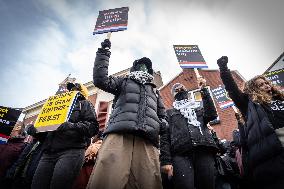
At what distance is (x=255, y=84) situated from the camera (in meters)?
3.41

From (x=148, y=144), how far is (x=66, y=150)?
124 centimetres

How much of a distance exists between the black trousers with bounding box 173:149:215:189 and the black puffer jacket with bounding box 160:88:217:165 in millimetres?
112

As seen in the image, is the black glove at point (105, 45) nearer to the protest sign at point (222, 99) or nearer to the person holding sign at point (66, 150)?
the person holding sign at point (66, 150)

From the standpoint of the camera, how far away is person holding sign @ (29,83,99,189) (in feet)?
10.4

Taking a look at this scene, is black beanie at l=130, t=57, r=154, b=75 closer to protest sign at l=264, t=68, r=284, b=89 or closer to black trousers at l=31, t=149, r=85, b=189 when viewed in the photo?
black trousers at l=31, t=149, r=85, b=189

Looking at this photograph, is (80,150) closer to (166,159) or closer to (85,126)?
(85,126)

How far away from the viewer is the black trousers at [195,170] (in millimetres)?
3340

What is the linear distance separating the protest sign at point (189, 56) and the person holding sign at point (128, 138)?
6911mm

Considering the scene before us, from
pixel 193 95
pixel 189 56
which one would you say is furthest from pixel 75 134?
pixel 193 95

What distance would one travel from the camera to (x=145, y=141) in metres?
3.02

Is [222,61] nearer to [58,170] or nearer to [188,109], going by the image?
[188,109]

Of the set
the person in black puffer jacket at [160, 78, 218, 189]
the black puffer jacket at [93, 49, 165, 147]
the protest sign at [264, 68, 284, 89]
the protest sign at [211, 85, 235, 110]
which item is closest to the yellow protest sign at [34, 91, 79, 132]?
the black puffer jacket at [93, 49, 165, 147]

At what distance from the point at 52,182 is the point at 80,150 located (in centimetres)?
59

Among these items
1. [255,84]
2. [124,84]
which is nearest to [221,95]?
[255,84]
